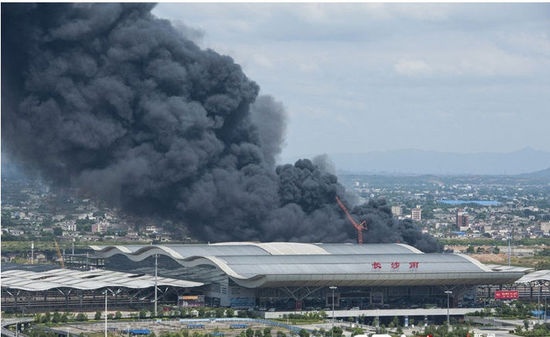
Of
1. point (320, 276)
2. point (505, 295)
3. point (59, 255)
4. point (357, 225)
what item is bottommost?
point (505, 295)

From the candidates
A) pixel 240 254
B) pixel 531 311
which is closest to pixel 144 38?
pixel 240 254

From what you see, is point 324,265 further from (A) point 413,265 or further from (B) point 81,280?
(B) point 81,280

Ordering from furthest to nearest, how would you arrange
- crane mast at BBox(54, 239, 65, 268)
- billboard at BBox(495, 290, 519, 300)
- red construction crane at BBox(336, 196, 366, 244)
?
crane mast at BBox(54, 239, 65, 268) < red construction crane at BBox(336, 196, 366, 244) < billboard at BBox(495, 290, 519, 300)

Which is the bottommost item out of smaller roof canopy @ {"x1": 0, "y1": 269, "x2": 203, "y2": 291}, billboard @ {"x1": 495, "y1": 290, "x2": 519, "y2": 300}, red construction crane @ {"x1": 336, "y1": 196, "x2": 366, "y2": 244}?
billboard @ {"x1": 495, "y1": 290, "x2": 519, "y2": 300}

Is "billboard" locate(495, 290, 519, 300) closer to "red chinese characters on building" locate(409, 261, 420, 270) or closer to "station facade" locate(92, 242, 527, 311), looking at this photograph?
"station facade" locate(92, 242, 527, 311)

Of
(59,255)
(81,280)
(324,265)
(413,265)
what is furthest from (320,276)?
(59,255)

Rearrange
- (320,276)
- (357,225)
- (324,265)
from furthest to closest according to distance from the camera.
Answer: (357,225) < (324,265) < (320,276)

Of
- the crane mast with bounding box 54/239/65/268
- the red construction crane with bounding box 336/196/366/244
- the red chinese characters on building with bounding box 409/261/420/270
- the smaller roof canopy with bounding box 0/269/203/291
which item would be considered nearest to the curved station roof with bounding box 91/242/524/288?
the red chinese characters on building with bounding box 409/261/420/270
